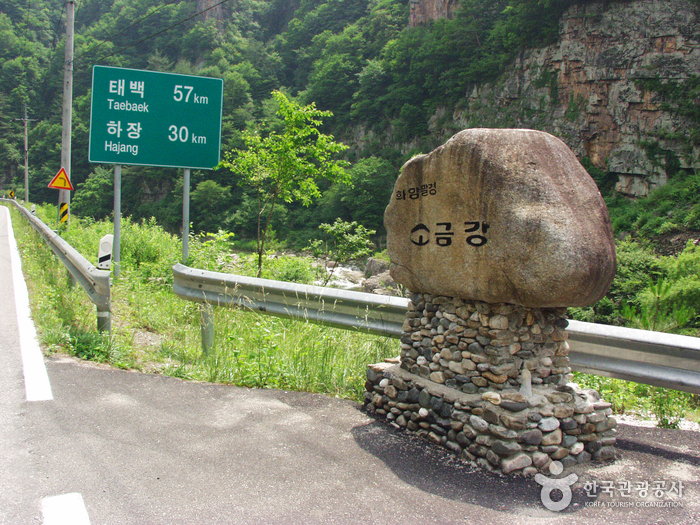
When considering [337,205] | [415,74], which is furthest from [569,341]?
[415,74]

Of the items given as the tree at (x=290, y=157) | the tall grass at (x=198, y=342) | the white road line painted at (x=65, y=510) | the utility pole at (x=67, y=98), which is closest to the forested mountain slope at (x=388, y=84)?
A: the utility pole at (x=67, y=98)

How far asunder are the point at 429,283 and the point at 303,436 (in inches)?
50.9

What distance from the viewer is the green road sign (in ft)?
29.1

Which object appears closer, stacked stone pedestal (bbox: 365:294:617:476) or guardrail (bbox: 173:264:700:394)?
stacked stone pedestal (bbox: 365:294:617:476)

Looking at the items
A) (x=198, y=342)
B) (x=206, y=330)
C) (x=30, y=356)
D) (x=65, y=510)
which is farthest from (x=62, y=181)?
(x=65, y=510)

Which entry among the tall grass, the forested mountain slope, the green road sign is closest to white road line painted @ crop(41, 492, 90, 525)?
the tall grass

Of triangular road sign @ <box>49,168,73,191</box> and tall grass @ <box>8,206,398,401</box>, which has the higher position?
triangular road sign @ <box>49,168,73,191</box>

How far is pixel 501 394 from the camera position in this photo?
10.3 ft

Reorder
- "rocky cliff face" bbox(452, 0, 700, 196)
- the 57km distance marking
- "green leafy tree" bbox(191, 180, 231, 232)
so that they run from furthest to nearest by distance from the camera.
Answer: "green leafy tree" bbox(191, 180, 231, 232) < "rocky cliff face" bbox(452, 0, 700, 196) < the 57km distance marking

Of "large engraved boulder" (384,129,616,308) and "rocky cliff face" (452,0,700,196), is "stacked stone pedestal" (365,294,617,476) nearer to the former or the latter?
"large engraved boulder" (384,129,616,308)

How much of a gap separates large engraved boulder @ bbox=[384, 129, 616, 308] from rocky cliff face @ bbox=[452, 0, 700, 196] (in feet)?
147

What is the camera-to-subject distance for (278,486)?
2.76 metres

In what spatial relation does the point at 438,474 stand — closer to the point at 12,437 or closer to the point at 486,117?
the point at 12,437

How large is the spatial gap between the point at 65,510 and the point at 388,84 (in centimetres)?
7731
